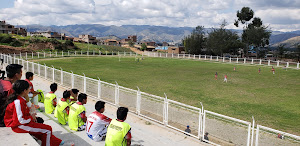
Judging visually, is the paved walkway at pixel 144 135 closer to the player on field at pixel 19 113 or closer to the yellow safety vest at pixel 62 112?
the yellow safety vest at pixel 62 112

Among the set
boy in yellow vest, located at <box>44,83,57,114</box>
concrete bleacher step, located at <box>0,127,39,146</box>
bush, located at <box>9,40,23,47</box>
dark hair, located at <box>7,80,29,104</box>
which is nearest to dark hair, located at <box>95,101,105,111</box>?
concrete bleacher step, located at <box>0,127,39,146</box>

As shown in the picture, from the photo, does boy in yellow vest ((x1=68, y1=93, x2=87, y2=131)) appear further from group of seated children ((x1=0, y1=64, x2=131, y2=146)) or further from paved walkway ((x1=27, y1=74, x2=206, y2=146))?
paved walkway ((x1=27, y1=74, x2=206, y2=146))

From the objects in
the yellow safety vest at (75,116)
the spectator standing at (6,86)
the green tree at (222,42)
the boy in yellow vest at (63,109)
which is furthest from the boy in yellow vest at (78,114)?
the green tree at (222,42)

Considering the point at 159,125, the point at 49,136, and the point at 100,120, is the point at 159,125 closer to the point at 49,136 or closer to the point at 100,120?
the point at 100,120

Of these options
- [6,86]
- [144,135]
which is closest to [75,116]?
[6,86]

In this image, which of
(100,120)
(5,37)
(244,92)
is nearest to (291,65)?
(244,92)

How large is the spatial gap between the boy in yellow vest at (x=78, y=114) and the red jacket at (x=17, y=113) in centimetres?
251

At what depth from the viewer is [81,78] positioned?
45.2 feet

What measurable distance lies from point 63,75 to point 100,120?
36.7 feet

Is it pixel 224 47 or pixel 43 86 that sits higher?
pixel 224 47

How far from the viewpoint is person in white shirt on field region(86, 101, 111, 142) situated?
587cm

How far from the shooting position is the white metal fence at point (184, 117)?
646 cm

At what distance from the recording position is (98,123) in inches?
234

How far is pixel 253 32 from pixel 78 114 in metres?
60.0
